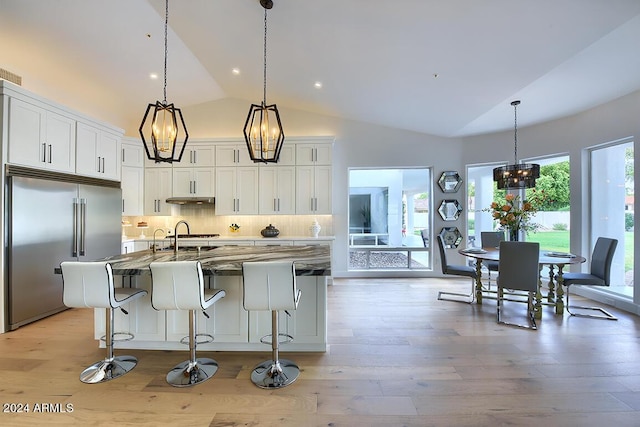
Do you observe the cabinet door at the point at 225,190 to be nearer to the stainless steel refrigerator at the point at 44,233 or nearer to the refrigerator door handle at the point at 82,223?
the stainless steel refrigerator at the point at 44,233

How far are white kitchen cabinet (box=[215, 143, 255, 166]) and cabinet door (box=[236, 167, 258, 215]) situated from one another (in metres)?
0.14

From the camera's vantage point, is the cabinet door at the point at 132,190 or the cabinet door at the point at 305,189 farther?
the cabinet door at the point at 305,189

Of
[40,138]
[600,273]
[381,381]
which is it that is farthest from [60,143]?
[600,273]

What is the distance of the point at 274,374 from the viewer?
2264mm

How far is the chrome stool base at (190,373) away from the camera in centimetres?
221

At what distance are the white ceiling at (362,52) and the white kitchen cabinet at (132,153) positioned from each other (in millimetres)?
742

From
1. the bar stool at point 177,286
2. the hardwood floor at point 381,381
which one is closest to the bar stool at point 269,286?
the bar stool at point 177,286

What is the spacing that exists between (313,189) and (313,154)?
0.67 metres

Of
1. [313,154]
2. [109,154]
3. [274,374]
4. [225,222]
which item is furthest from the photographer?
[225,222]

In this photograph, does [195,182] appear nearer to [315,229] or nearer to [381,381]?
[315,229]

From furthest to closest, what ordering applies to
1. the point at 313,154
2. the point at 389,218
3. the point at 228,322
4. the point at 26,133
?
the point at 389,218 → the point at 313,154 → the point at 26,133 → the point at 228,322

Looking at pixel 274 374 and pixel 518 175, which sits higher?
pixel 518 175

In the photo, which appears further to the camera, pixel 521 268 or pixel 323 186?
pixel 323 186

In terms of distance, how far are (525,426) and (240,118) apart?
19.6ft
